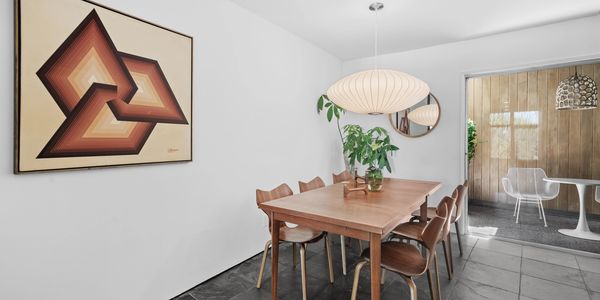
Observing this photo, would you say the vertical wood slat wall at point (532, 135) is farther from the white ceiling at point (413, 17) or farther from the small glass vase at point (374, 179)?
the small glass vase at point (374, 179)

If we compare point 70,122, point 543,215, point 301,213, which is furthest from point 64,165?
point 543,215

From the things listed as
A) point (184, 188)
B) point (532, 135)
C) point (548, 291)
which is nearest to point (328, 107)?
point (184, 188)

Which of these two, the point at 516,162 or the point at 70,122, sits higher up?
the point at 70,122

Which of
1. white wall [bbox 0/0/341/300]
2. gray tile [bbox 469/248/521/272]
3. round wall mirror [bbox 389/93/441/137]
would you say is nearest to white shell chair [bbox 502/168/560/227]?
gray tile [bbox 469/248/521/272]

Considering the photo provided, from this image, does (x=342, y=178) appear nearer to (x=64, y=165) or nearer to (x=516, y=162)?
(x=64, y=165)

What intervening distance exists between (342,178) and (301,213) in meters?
1.74

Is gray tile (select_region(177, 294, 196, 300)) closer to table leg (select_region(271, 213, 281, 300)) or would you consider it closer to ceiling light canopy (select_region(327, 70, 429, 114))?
table leg (select_region(271, 213, 281, 300))

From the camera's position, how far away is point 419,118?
3861 millimetres

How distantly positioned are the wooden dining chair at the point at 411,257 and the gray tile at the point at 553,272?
1214 mm

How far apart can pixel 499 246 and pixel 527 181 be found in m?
1.60

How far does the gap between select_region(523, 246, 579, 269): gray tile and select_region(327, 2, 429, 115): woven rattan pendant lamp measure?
7.03 ft

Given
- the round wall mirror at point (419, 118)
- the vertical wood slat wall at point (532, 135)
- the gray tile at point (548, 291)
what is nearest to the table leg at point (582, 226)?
the vertical wood slat wall at point (532, 135)

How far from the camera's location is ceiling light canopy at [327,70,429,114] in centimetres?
215

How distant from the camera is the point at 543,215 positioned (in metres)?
3.94
